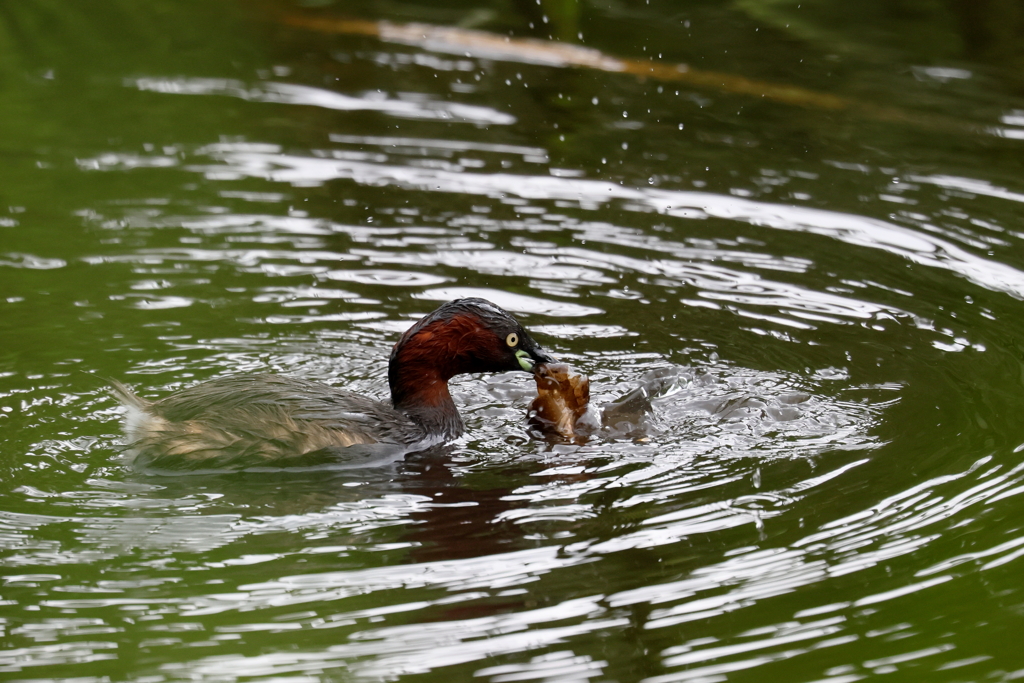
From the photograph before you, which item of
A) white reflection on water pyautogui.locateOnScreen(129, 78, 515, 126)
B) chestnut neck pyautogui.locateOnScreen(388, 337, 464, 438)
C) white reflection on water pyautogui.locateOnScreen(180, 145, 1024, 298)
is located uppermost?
white reflection on water pyautogui.locateOnScreen(129, 78, 515, 126)

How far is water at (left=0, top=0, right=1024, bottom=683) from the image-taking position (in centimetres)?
429

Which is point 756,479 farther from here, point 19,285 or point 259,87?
point 259,87

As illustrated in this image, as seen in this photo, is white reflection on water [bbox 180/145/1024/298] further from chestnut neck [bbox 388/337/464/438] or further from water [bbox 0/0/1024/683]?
chestnut neck [bbox 388/337/464/438]

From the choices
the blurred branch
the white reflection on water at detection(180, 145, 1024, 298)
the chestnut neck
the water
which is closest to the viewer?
the water

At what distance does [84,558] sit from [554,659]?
1.80 metres

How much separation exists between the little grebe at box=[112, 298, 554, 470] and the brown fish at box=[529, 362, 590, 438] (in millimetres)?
222

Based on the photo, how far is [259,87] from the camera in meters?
11.0

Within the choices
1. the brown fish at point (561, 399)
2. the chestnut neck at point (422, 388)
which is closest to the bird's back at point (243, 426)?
the chestnut neck at point (422, 388)

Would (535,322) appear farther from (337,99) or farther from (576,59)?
(576,59)

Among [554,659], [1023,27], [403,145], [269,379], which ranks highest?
[1023,27]

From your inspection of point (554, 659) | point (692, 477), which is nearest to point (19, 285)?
point (692, 477)

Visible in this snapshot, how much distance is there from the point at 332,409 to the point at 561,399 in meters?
1.02

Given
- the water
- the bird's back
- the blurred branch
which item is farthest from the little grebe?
the blurred branch

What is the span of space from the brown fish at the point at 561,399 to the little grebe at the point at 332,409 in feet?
0.73
